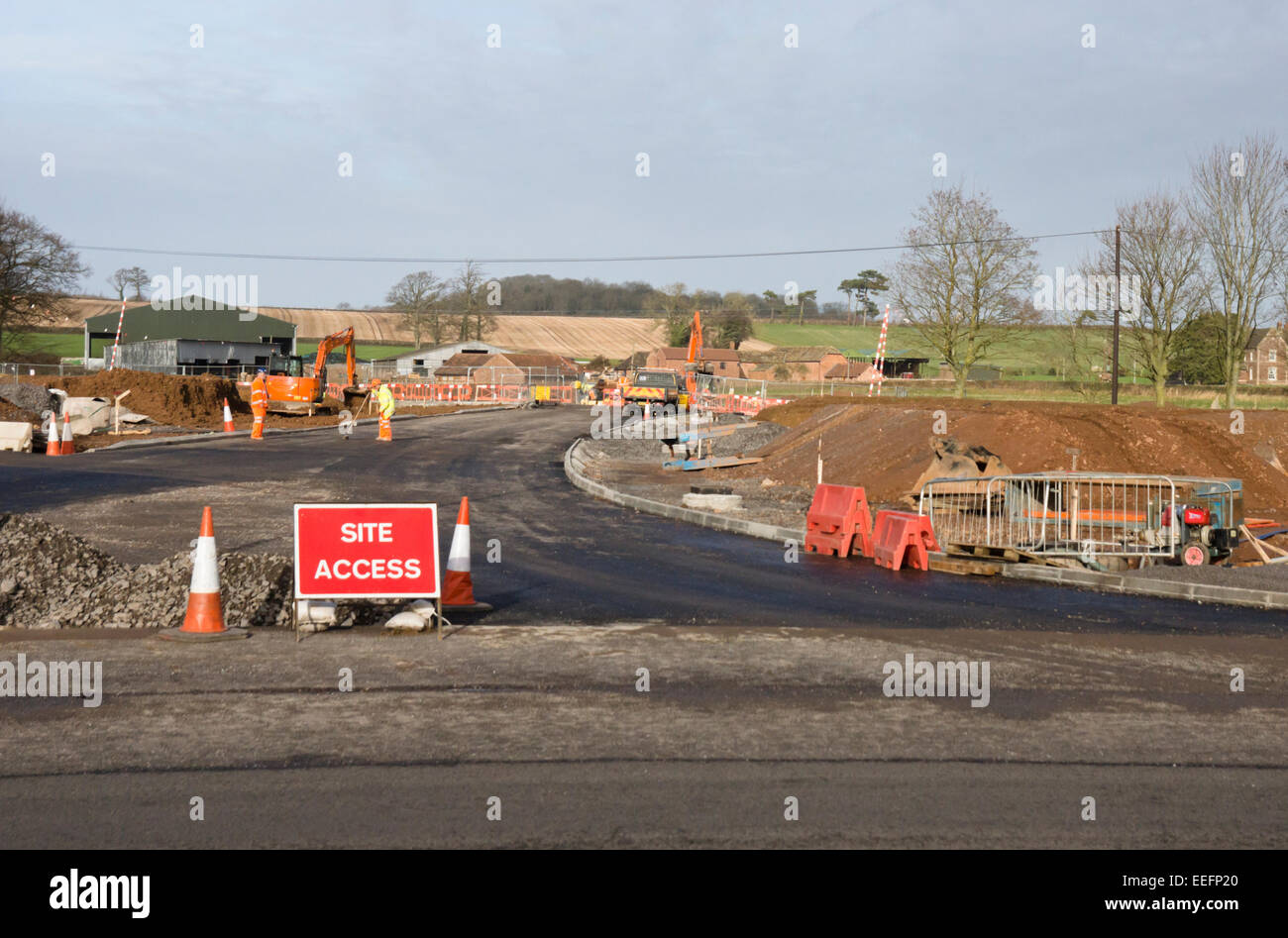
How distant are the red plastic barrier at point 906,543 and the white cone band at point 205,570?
324 inches

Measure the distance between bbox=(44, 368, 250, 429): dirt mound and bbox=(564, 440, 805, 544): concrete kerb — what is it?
787 inches

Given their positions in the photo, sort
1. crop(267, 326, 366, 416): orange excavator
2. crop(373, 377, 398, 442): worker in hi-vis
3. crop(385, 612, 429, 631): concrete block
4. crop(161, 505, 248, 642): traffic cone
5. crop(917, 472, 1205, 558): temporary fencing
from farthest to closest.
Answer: crop(267, 326, 366, 416): orange excavator, crop(373, 377, 398, 442): worker in hi-vis, crop(917, 472, 1205, 558): temporary fencing, crop(385, 612, 429, 631): concrete block, crop(161, 505, 248, 642): traffic cone

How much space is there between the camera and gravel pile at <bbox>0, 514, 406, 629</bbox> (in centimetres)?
966

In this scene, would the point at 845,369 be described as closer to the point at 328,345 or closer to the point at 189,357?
the point at 189,357

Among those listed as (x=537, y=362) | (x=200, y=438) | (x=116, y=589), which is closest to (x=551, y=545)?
(x=116, y=589)

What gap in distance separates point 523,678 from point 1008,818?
3714 mm

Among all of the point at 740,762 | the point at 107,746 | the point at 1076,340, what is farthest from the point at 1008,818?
the point at 1076,340

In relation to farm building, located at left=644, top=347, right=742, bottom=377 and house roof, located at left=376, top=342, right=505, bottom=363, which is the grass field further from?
house roof, located at left=376, top=342, right=505, bottom=363

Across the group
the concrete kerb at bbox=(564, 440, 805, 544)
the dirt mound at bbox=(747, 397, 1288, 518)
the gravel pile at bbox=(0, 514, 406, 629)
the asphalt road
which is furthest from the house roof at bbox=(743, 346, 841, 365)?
the gravel pile at bbox=(0, 514, 406, 629)

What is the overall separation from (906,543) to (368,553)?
23.8 ft

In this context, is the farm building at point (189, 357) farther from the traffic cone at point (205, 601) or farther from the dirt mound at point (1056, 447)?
the traffic cone at point (205, 601)
